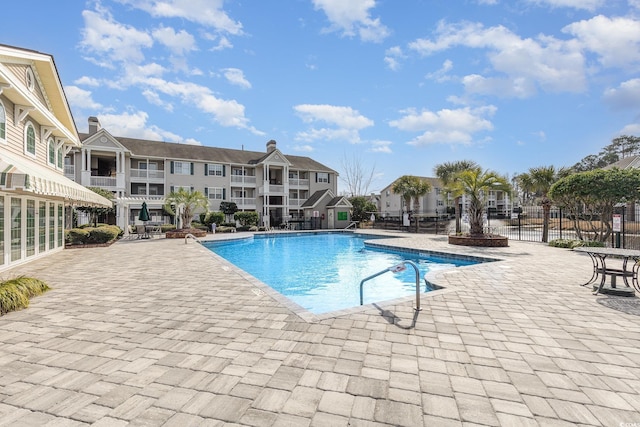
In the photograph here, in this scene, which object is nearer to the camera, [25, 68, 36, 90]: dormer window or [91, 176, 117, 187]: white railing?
[25, 68, 36, 90]: dormer window

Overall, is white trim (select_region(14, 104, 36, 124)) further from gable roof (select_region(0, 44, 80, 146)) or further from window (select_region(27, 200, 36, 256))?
window (select_region(27, 200, 36, 256))

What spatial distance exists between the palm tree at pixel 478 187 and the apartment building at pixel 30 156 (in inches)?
730

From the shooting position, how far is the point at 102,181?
2859cm

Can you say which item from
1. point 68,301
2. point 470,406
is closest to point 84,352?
point 68,301

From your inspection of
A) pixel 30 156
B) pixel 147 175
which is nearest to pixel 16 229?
pixel 30 156

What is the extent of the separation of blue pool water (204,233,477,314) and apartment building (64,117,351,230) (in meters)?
14.8

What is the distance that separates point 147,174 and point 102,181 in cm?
407

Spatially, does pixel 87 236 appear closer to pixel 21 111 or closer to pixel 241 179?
pixel 21 111

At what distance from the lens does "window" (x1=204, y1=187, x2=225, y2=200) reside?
34.4 m

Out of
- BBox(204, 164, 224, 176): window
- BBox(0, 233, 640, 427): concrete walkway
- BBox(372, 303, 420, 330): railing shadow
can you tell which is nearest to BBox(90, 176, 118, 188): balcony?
BBox(204, 164, 224, 176): window

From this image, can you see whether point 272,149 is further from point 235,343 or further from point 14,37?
point 235,343

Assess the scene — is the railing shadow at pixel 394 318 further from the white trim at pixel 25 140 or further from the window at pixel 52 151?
the window at pixel 52 151

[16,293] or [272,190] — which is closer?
[16,293]

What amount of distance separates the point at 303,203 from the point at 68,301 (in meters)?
33.8
